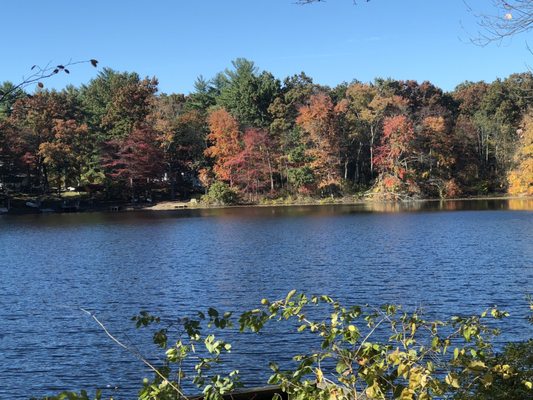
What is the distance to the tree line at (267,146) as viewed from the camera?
4828 centimetres

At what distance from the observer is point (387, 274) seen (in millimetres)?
16312

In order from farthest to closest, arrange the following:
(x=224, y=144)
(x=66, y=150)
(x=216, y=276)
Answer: (x=224, y=144) < (x=66, y=150) < (x=216, y=276)

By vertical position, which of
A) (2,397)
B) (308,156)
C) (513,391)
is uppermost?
(308,156)

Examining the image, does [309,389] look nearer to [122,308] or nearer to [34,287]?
[122,308]

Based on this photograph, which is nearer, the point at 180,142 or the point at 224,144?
the point at 224,144

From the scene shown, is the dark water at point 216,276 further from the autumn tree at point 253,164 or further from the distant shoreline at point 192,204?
the autumn tree at point 253,164

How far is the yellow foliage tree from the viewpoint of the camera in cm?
4778

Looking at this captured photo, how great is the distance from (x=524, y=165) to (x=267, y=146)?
913 inches

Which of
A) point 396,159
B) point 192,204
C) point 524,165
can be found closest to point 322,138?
point 396,159

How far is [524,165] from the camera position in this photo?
48.9 meters

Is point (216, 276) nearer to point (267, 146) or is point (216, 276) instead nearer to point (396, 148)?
point (267, 146)

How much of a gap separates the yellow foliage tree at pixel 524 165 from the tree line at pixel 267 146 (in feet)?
0.39

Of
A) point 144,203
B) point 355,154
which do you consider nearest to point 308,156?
point 355,154

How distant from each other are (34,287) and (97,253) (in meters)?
7.06
